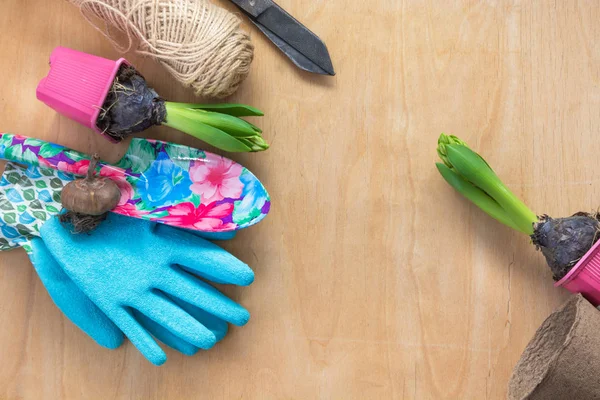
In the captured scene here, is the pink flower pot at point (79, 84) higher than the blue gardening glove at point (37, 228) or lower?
higher

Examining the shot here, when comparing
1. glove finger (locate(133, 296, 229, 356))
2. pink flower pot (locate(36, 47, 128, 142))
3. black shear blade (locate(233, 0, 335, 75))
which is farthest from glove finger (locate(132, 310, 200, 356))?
black shear blade (locate(233, 0, 335, 75))

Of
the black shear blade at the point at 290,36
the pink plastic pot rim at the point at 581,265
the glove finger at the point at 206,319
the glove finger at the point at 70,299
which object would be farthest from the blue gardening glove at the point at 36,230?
the pink plastic pot rim at the point at 581,265

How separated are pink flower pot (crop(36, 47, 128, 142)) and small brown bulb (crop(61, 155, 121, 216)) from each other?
0.18 feet

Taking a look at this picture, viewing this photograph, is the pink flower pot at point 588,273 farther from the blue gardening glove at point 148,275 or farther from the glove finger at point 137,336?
the glove finger at point 137,336

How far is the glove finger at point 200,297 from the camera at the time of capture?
0.63 m

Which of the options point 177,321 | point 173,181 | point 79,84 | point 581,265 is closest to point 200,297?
point 177,321

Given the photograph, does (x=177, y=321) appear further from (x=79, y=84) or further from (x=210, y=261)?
(x=79, y=84)

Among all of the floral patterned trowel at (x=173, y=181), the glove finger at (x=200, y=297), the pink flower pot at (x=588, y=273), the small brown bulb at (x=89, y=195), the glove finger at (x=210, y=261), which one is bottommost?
the glove finger at (x=200, y=297)

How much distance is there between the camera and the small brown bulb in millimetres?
593

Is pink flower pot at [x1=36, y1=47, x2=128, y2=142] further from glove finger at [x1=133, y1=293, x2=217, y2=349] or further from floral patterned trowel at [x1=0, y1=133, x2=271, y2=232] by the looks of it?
glove finger at [x1=133, y1=293, x2=217, y2=349]

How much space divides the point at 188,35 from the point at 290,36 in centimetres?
13

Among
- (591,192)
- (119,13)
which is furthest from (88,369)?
(591,192)

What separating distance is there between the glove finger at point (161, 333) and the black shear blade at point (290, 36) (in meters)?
0.36

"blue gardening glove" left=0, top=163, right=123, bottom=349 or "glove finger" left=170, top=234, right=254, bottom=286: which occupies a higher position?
"glove finger" left=170, top=234, right=254, bottom=286
